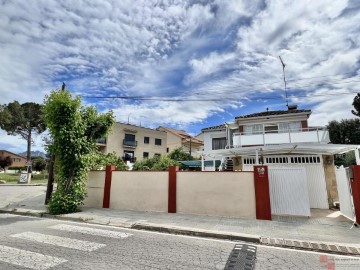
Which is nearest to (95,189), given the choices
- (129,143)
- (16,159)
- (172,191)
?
(172,191)

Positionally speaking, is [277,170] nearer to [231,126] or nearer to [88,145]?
[88,145]

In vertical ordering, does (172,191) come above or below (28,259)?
above

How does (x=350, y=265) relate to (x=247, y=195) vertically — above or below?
below

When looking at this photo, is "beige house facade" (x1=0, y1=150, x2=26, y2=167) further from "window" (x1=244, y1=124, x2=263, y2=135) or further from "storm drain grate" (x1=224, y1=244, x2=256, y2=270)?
"storm drain grate" (x1=224, y1=244, x2=256, y2=270)

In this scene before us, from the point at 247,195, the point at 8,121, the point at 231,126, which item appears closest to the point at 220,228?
the point at 247,195

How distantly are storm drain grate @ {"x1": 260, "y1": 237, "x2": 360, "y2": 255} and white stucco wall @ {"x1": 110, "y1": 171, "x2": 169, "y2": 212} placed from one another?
519 centimetres

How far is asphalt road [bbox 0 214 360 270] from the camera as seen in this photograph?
4.63 metres

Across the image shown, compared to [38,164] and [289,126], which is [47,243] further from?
[38,164]

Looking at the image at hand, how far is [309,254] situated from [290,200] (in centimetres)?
406

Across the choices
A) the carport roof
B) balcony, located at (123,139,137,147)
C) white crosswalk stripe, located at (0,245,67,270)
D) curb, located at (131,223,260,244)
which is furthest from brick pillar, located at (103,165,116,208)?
balcony, located at (123,139,137,147)

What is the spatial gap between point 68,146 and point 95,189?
9.56ft

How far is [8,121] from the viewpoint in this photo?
39.0 meters

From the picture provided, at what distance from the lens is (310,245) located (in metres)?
5.98

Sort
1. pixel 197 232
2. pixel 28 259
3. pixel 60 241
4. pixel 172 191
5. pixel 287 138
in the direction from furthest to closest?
pixel 287 138
pixel 172 191
pixel 197 232
pixel 60 241
pixel 28 259
